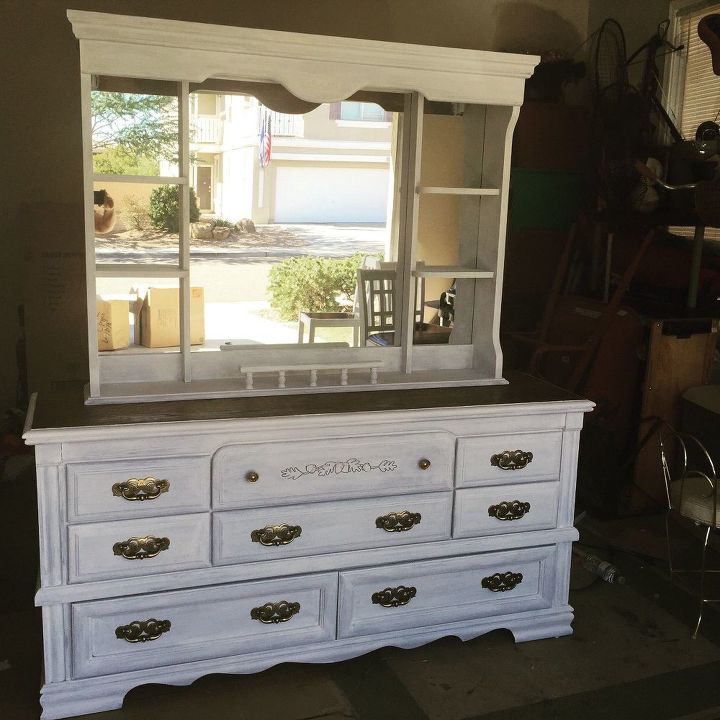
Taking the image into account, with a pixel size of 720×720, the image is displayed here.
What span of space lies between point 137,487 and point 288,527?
1.54 feet

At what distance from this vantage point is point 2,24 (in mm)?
4328

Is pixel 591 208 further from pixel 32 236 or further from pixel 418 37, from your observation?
Answer: pixel 32 236

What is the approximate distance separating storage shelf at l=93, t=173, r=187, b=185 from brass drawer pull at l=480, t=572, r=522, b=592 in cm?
165

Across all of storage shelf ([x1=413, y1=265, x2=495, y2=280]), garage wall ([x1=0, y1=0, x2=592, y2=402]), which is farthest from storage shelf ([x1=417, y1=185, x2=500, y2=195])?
garage wall ([x1=0, y1=0, x2=592, y2=402])

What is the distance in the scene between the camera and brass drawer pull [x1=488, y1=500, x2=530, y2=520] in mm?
2775

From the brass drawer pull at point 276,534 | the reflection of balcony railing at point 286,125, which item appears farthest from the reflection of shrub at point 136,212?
the brass drawer pull at point 276,534

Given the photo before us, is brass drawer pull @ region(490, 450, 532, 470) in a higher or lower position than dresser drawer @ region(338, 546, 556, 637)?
higher

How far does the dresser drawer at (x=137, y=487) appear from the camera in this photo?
7.61 ft

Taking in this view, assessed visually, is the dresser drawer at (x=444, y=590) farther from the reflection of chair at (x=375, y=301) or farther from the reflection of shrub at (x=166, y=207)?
the reflection of shrub at (x=166, y=207)

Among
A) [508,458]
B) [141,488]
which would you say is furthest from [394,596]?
[141,488]

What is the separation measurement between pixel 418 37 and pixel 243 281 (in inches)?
110

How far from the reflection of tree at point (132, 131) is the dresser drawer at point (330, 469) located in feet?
3.11

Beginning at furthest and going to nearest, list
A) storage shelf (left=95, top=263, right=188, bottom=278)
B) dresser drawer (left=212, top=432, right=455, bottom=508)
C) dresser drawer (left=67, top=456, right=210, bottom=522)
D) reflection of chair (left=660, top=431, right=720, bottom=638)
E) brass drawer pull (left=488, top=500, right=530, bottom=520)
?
reflection of chair (left=660, top=431, right=720, bottom=638)
brass drawer pull (left=488, top=500, right=530, bottom=520)
storage shelf (left=95, top=263, right=188, bottom=278)
dresser drawer (left=212, top=432, right=455, bottom=508)
dresser drawer (left=67, top=456, right=210, bottom=522)

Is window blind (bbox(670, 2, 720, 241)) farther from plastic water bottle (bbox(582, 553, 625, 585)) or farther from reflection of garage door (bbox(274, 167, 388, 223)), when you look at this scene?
reflection of garage door (bbox(274, 167, 388, 223))
